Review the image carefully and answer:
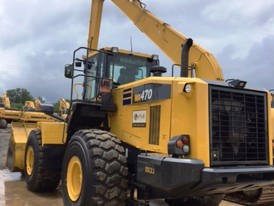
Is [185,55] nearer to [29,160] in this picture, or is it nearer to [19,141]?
[29,160]

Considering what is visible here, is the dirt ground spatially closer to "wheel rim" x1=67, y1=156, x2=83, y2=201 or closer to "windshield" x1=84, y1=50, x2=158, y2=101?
"wheel rim" x1=67, y1=156, x2=83, y2=201

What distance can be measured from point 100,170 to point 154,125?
3.26 feet

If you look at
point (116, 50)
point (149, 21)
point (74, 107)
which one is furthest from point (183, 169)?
point (149, 21)

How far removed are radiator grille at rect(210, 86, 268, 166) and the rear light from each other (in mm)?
312

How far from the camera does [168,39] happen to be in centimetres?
932

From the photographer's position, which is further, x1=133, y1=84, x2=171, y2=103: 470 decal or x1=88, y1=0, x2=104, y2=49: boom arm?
x1=88, y1=0, x2=104, y2=49: boom arm

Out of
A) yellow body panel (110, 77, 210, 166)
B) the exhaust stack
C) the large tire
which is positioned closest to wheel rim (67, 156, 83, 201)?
the large tire

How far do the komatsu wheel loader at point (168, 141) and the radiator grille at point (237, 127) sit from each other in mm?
13

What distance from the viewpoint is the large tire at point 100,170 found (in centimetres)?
540

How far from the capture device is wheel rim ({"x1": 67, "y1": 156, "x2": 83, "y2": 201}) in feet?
20.1

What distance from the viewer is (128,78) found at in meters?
7.47

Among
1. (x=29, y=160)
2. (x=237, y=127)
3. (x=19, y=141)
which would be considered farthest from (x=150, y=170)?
(x=19, y=141)

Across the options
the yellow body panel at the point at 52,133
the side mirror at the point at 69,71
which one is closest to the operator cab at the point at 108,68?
the side mirror at the point at 69,71

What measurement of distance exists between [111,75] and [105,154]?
215cm
